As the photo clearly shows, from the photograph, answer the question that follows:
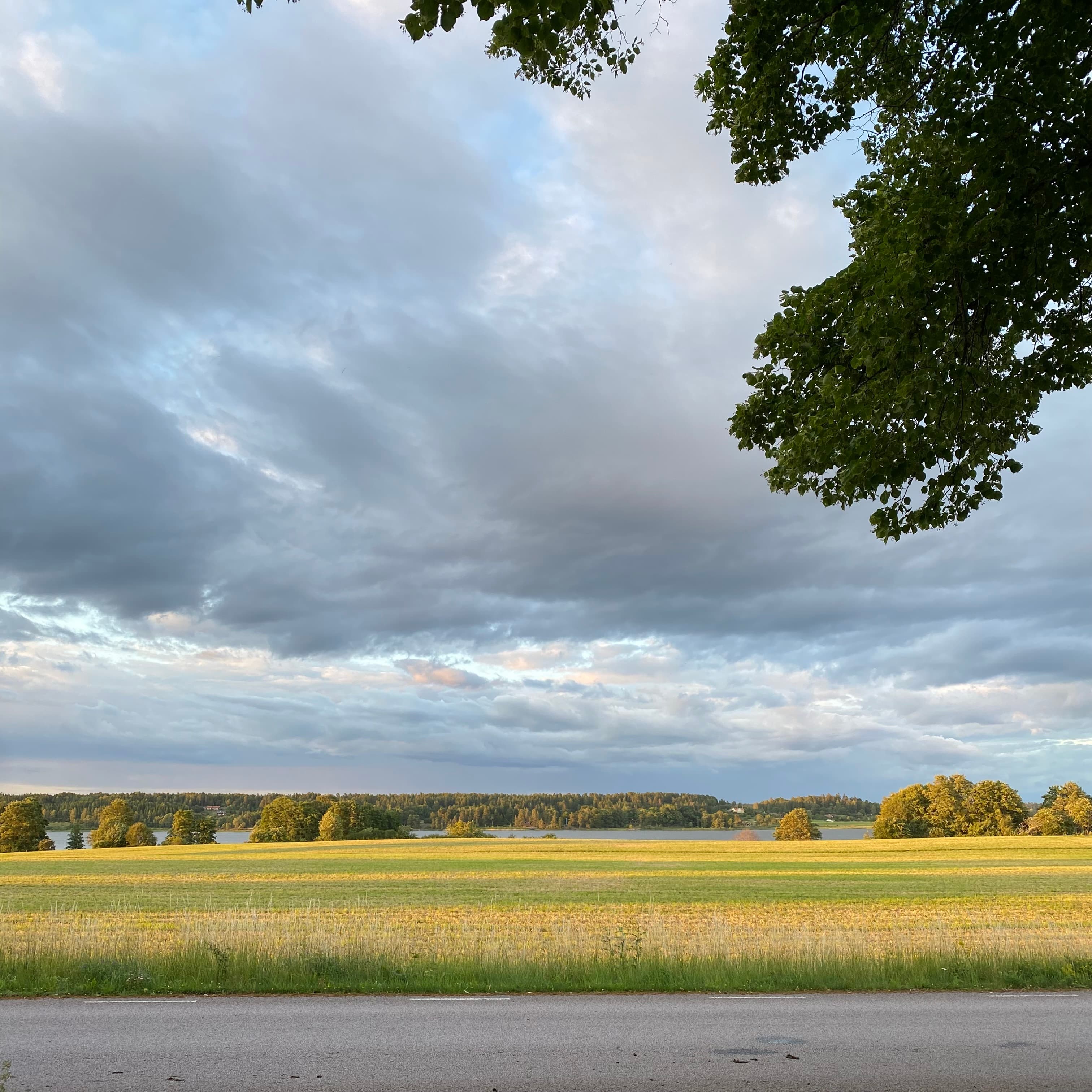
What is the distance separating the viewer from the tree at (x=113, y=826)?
11950 cm

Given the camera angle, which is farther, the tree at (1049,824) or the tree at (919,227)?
the tree at (1049,824)

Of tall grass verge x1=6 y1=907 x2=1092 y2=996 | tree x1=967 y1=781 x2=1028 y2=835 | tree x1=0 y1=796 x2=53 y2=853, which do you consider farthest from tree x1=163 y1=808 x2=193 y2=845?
tall grass verge x1=6 y1=907 x2=1092 y2=996

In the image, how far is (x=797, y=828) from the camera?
124 meters

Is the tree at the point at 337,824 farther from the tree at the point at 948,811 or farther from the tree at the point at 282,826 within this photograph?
the tree at the point at 948,811

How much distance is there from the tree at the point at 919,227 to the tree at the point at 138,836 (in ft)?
426

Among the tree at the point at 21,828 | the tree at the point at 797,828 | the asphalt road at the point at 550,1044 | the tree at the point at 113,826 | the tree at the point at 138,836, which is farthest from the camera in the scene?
the tree at the point at 797,828

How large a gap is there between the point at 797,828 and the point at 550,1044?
4996 inches

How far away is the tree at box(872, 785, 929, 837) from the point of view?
11381 centimetres

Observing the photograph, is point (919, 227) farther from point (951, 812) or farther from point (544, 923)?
point (951, 812)

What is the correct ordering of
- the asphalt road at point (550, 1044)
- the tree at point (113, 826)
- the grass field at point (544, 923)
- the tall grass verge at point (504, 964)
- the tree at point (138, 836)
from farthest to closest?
the tree at point (138, 836) → the tree at point (113, 826) → the grass field at point (544, 923) → the tall grass verge at point (504, 964) → the asphalt road at point (550, 1044)

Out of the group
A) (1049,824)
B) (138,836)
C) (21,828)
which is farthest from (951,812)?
(21,828)

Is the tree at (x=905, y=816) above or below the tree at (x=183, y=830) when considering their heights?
above

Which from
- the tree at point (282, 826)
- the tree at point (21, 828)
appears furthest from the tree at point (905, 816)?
the tree at point (21, 828)

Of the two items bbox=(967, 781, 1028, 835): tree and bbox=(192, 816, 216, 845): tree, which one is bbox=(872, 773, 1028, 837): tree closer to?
bbox=(967, 781, 1028, 835): tree
